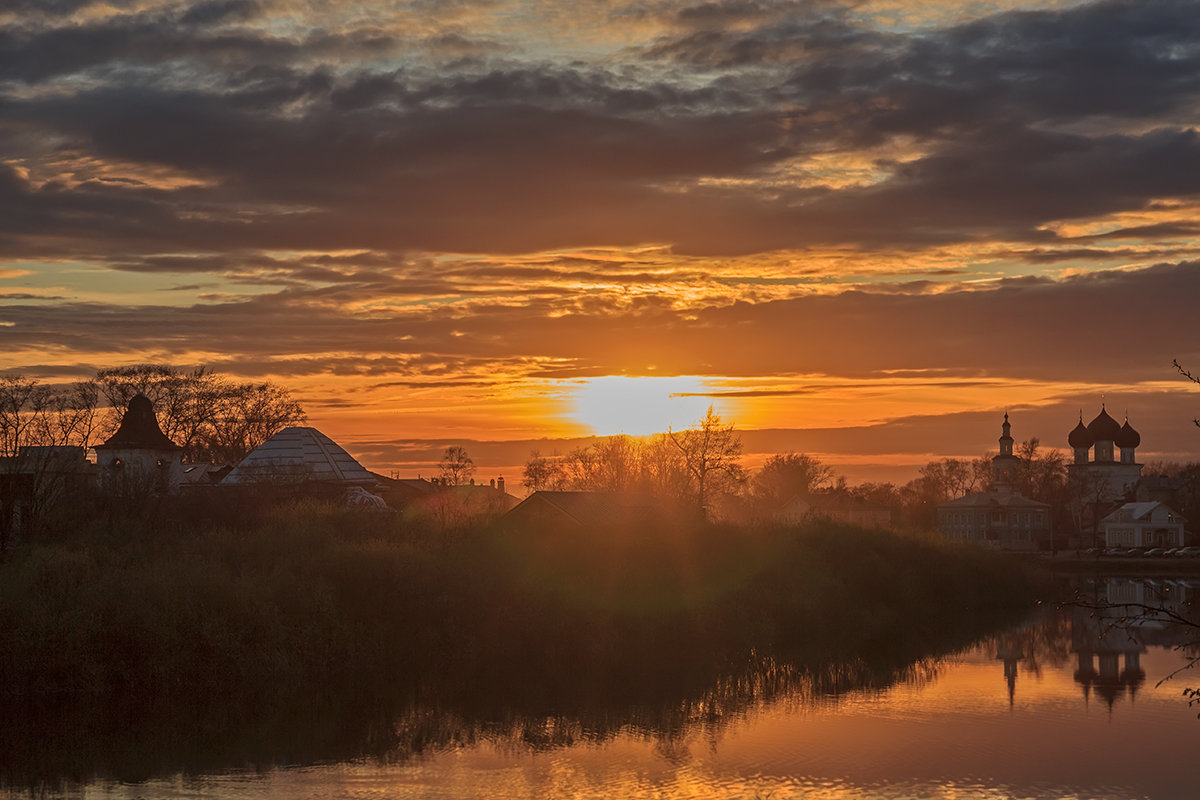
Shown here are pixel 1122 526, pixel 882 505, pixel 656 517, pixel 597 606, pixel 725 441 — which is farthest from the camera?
pixel 882 505

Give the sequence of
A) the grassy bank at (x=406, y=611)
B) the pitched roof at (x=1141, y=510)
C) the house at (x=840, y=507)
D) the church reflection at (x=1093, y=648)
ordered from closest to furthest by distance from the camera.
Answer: the grassy bank at (x=406, y=611) < the church reflection at (x=1093, y=648) < the pitched roof at (x=1141, y=510) < the house at (x=840, y=507)

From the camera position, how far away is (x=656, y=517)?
2334 inches

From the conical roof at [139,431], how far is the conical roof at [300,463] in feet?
54.7

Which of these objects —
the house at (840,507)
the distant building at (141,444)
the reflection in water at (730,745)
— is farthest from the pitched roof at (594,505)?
the house at (840,507)

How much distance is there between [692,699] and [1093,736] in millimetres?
10748

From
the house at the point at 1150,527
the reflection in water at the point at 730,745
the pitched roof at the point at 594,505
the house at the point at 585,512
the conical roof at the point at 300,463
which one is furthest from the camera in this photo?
the house at the point at 1150,527

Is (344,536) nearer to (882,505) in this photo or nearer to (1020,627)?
(1020,627)

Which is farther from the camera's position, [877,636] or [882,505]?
[882,505]

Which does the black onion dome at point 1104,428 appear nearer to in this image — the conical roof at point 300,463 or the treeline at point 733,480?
the treeline at point 733,480

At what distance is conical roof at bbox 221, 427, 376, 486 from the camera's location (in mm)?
68875

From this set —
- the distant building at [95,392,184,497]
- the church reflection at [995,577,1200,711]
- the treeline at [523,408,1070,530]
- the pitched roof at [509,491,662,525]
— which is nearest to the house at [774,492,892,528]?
the treeline at [523,408,1070,530]

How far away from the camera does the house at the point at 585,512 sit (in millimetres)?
55438

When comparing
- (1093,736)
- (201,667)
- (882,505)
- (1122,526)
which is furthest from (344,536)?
(882,505)

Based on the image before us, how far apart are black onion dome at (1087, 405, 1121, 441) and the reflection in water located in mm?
137477
